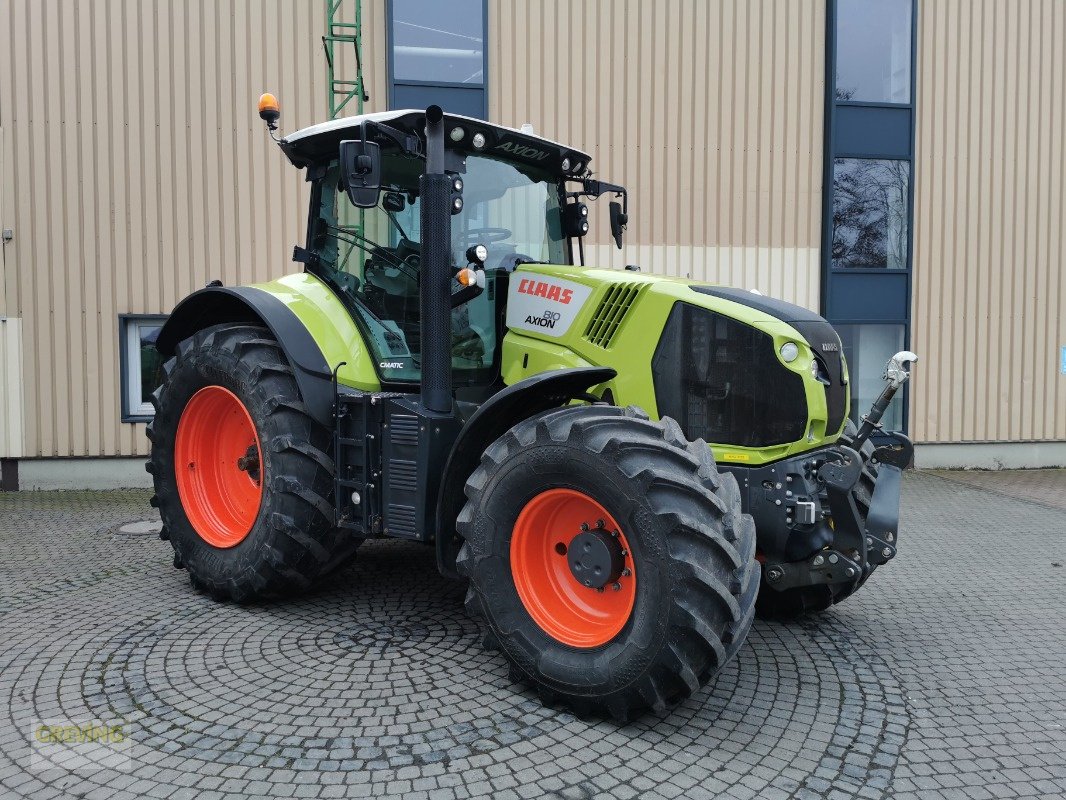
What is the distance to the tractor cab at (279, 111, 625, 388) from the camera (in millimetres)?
4707

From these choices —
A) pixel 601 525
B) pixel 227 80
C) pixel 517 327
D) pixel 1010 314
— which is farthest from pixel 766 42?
pixel 601 525

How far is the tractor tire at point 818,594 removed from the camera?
15.2ft

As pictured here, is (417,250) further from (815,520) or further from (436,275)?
(815,520)

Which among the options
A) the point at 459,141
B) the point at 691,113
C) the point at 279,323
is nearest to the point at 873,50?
the point at 691,113

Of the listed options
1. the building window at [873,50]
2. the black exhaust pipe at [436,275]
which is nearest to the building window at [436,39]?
the building window at [873,50]

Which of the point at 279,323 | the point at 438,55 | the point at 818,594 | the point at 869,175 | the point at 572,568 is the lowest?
the point at 818,594

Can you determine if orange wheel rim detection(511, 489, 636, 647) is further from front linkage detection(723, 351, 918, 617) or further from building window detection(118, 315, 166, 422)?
building window detection(118, 315, 166, 422)

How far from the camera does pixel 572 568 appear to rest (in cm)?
384

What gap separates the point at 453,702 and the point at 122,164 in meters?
8.34

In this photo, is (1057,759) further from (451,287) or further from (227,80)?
(227,80)

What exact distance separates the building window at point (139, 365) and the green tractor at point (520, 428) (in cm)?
472

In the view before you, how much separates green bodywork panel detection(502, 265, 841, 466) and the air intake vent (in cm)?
2

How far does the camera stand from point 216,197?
10008 millimetres

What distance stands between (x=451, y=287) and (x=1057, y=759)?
11.3 ft
